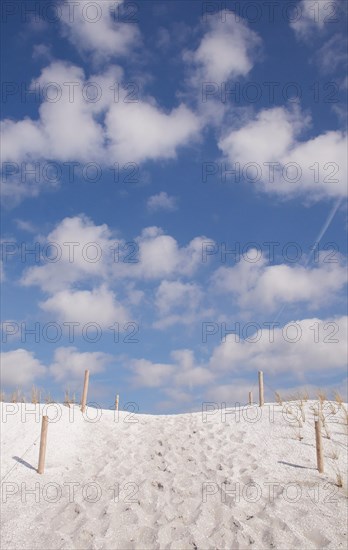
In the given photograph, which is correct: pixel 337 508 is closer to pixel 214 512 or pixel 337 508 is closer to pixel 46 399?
pixel 214 512

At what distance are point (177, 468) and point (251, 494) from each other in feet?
8.07

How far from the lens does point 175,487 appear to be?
398 inches

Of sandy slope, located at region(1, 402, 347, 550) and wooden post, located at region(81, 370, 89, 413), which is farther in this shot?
wooden post, located at region(81, 370, 89, 413)

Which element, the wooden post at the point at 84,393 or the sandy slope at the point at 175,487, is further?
the wooden post at the point at 84,393

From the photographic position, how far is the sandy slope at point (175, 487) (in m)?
8.10

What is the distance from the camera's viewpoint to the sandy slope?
8.10 meters

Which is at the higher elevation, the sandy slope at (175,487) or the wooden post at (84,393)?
the wooden post at (84,393)

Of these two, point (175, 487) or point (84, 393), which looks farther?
point (84, 393)

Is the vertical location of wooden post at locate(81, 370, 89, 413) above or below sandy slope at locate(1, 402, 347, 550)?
above

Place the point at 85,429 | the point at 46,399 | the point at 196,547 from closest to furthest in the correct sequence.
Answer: the point at 196,547 < the point at 85,429 < the point at 46,399

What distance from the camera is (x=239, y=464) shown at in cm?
1116

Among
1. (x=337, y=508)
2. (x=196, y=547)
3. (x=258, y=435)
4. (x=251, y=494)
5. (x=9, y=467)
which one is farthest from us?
(x=258, y=435)

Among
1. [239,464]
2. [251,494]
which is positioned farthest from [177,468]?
[251,494]

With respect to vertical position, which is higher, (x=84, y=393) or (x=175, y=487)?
(x=84, y=393)
